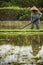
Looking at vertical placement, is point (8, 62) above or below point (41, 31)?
below

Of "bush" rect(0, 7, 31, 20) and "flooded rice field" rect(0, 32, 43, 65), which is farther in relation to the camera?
"bush" rect(0, 7, 31, 20)

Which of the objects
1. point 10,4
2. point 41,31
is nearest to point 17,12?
point 10,4

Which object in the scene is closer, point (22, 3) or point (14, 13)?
point (14, 13)

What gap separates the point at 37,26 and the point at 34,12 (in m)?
0.59

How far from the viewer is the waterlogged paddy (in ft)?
22.4

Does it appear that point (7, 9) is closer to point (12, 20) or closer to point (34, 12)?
point (12, 20)

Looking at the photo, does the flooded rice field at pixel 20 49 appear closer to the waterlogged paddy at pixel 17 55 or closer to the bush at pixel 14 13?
the waterlogged paddy at pixel 17 55

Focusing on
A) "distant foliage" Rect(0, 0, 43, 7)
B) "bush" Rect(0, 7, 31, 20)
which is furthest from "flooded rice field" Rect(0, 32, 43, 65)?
"distant foliage" Rect(0, 0, 43, 7)

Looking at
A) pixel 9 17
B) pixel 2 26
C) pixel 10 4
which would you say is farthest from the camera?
pixel 10 4

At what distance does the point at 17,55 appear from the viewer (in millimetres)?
6816

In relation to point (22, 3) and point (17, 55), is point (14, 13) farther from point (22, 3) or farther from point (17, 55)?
point (17, 55)

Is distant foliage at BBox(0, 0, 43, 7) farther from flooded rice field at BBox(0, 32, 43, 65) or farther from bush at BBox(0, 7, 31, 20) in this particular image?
flooded rice field at BBox(0, 32, 43, 65)

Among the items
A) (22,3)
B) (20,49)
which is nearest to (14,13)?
(22,3)

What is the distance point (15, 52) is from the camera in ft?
22.4
